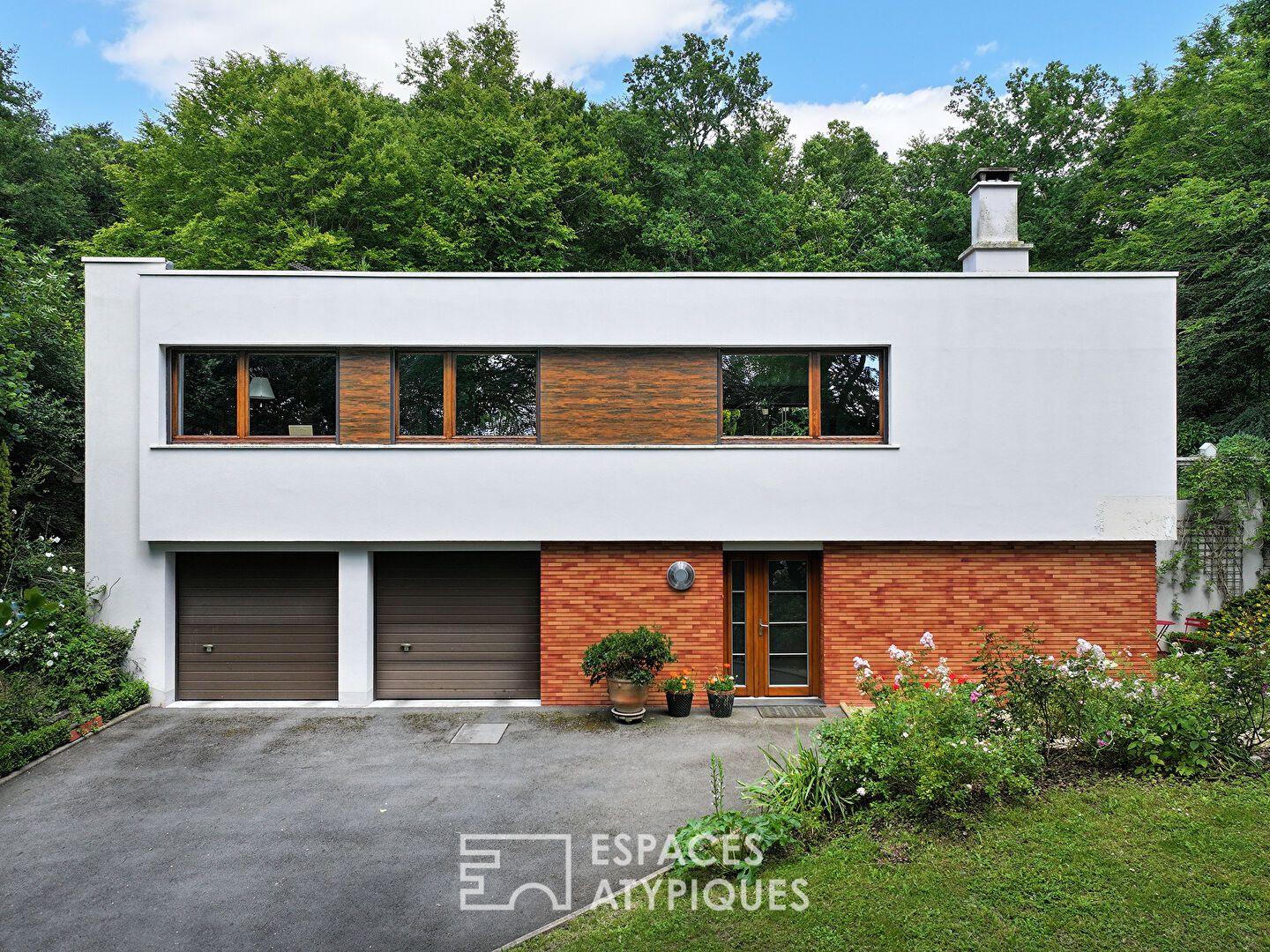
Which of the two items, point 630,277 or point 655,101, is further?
point 655,101

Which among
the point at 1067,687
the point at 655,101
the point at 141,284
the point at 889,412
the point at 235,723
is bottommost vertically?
the point at 235,723

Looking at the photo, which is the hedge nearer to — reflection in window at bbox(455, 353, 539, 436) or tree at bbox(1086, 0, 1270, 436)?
reflection in window at bbox(455, 353, 539, 436)

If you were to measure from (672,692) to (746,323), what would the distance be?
551 cm

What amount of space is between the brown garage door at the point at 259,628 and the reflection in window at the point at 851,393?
7949 millimetres

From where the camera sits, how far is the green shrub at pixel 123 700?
8844mm

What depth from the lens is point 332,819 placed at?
20.8 feet

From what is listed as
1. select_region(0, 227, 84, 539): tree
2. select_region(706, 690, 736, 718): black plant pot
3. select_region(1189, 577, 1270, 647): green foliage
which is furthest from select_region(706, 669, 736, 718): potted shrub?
select_region(0, 227, 84, 539): tree

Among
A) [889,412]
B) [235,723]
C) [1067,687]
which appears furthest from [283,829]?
[889,412]

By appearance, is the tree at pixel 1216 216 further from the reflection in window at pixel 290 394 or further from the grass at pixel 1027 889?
the reflection in window at pixel 290 394

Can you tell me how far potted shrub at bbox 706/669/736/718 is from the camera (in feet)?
29.8

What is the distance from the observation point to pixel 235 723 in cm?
903

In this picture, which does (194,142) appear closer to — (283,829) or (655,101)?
(655,101)

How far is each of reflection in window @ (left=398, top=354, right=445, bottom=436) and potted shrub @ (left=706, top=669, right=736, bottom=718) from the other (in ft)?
18.0

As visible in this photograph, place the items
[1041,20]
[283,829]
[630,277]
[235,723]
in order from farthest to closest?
[1041,20] → [630,277] → [235,723] → [283,829]
